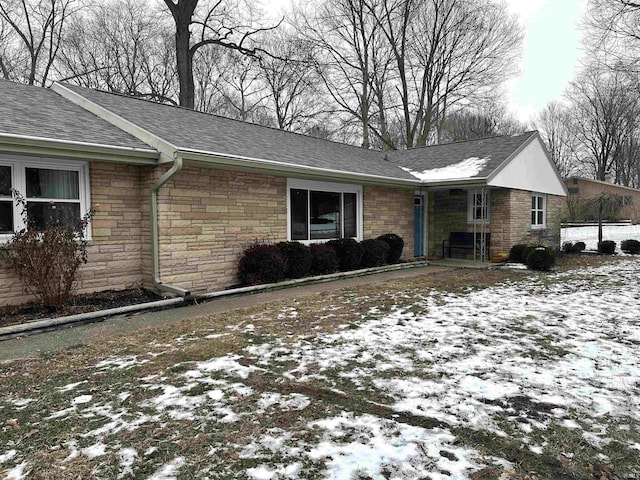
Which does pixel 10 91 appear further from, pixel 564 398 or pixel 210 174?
pixel 564 398

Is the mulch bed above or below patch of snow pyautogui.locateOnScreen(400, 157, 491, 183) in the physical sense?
below

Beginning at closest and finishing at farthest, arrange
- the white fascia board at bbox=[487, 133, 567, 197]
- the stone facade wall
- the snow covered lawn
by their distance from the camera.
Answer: the snow covered lawn, the stone facade wall, the white fascia board at bbox=[487, 133, 567, 197]

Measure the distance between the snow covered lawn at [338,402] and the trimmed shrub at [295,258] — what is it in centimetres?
326

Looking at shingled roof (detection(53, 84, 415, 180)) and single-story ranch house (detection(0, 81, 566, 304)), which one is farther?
shingled roof (detection(53, 84, 415, 180))

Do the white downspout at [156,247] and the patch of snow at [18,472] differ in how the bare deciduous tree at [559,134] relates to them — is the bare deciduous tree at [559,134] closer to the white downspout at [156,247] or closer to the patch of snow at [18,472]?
the white downspout at [156,247]

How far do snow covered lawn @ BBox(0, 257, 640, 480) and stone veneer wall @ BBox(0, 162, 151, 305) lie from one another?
7.77ft

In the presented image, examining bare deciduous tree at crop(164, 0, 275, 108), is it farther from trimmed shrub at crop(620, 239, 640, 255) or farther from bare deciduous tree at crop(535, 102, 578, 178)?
bare deciduous tree at crop(535, 102, 578, 178)

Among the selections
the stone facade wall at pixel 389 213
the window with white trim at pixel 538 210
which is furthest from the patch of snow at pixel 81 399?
the window with white trim at pixel 538 210

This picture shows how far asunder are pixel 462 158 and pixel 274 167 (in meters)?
8.20

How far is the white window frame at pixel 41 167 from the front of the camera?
591 centimetres

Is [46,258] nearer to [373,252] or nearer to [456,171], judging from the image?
[373,252]

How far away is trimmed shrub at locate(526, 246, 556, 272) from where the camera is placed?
35.0 ft

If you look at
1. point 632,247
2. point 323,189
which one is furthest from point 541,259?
point 632,247

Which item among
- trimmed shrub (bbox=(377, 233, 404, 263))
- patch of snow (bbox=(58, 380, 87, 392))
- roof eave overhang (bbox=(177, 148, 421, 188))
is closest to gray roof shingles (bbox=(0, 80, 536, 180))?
roof eave overhang (bbox=(177, 148, 421, 188))
